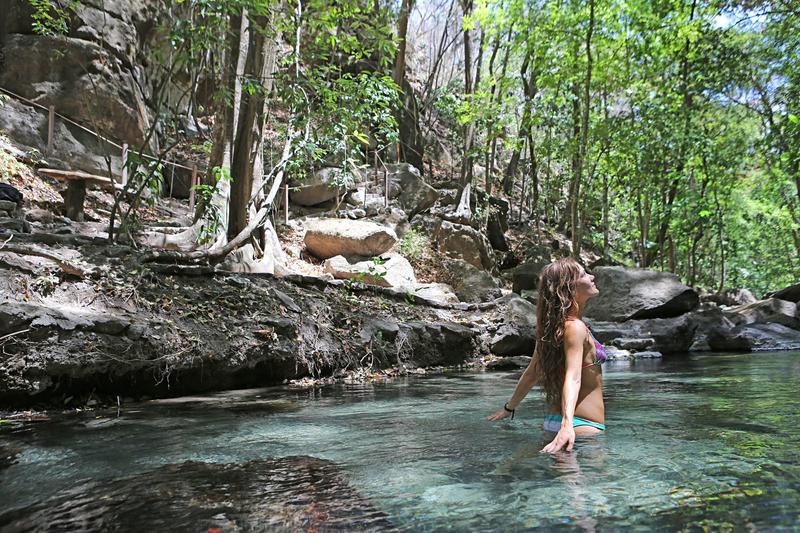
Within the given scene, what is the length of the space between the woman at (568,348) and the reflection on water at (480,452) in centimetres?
21

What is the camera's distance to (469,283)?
54.3 ft

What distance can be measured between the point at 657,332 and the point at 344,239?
27.8 feet

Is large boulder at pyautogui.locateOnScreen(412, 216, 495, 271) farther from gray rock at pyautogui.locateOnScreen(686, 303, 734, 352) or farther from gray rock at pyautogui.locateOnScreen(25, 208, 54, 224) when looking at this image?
gray rock at pyautogui.locateOnScreen(25, 208, 54, 224)

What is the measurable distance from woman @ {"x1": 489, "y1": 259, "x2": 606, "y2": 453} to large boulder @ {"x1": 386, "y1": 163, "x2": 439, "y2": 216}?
58.8ft

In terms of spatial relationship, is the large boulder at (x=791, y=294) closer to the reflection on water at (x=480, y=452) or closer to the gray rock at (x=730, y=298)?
the gray rock at (x=730, y=298)

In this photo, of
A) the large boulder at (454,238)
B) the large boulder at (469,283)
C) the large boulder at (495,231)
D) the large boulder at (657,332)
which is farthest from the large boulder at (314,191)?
the large boulder at (657,332)

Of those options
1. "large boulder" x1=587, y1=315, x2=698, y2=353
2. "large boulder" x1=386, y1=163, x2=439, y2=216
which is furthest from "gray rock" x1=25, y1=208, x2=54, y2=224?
"large boulder" x1=386, y1=163, x2=439, y2=216

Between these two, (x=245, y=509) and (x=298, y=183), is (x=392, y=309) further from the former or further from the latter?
(x=298, y=183)

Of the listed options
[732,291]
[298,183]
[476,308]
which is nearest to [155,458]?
[476,308]

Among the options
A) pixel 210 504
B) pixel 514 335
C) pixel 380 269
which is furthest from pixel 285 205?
pixel 210 504

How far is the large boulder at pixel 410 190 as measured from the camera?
864 inches

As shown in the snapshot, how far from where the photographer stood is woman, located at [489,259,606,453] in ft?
11.3

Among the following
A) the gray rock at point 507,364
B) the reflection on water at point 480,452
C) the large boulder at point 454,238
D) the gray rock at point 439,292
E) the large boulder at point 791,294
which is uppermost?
the large boulder at point 454,238

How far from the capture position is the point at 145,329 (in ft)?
18.7
